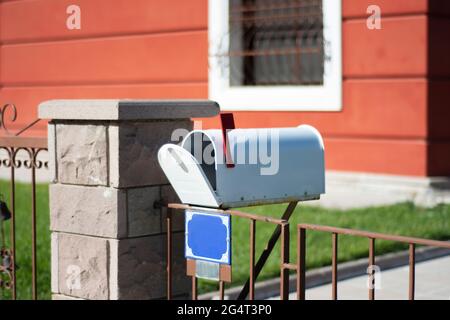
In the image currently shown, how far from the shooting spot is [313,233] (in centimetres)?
973

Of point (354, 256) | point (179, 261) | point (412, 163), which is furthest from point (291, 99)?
point (179, 261)

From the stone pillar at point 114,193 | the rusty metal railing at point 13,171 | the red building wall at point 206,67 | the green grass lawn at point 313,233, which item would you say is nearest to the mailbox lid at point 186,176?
the stone pillar at point 114,193

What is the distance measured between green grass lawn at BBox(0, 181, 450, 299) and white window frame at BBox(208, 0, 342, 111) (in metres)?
1.73

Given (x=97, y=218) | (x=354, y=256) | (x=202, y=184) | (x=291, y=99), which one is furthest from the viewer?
(x=291, y=99)

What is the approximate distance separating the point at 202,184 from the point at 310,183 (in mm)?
612

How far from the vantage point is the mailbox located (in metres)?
4.70

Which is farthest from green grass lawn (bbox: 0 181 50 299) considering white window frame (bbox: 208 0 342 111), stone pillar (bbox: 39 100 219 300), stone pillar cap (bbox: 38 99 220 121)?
white window frame (bbox: 208 0 342 111)

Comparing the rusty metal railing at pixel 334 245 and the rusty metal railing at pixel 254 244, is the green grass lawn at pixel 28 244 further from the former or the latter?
the rusty metal railing at pixel 334 245

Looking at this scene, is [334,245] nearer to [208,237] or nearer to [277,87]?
[208,237]

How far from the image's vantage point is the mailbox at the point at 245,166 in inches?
185

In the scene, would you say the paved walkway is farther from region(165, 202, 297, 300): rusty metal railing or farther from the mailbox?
the mailbox

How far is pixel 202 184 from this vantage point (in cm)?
476

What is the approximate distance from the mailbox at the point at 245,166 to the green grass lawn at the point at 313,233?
2769 millimetres
